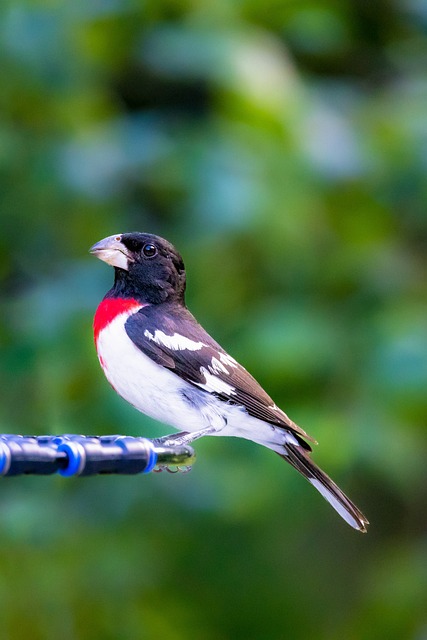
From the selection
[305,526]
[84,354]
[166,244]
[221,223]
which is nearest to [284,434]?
[166,244]

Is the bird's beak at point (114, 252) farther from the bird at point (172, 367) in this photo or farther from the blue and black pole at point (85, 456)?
the blue and black pole at point (85, 456)

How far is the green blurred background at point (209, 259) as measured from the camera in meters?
3.08

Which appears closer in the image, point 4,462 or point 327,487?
point 4,462

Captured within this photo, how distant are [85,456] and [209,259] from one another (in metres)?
2.05

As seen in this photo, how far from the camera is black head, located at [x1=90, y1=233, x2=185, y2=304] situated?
150 centimetres

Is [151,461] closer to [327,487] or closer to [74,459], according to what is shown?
[74,459]

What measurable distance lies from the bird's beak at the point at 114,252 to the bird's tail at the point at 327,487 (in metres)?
0.37

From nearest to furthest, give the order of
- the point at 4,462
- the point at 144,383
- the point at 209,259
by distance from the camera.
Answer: the point at 4,462
the point at 144,383
the point at 209,259

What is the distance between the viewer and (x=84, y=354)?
2.95 meters

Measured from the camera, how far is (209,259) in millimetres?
3248

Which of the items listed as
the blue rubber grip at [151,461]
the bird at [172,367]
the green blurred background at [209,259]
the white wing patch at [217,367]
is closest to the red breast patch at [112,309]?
the bird at [172,367]

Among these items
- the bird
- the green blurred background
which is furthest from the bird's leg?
the green blurred background

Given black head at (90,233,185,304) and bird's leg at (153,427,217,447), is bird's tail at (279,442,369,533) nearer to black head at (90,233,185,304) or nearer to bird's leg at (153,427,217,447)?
bird's leg at (153,427,217,447)

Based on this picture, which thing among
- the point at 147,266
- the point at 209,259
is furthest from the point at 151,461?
the point at 209,259
